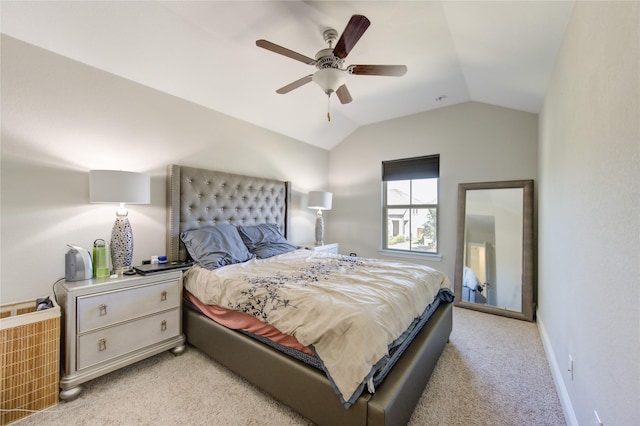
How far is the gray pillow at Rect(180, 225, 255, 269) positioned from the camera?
244 centimetres

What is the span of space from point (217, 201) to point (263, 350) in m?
1.90

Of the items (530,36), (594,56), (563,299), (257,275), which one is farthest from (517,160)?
(257,275)

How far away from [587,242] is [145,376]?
2986 millimetres

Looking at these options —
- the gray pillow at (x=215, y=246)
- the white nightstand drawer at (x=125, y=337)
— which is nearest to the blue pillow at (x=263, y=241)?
the gray pillow at (x=215, y=246)

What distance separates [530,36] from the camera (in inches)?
73.4

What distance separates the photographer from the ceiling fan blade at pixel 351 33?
5.11 feet

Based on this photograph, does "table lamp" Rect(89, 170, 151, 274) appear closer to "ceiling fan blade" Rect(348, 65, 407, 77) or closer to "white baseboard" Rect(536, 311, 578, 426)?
"ceiling fan blade" Rect(348, 65, 407, 77)

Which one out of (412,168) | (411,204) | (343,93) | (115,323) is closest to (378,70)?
(343,93)

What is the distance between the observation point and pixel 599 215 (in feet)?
3.70

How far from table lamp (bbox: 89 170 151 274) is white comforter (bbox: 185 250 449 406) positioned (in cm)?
54

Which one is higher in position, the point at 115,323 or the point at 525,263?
the point at 525,263

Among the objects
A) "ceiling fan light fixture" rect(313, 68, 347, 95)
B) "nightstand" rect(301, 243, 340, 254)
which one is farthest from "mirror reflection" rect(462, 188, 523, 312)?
"ceiling fan light fixture" rect(313, 68, 347, 95)

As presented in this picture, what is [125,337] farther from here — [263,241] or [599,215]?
[599,215]

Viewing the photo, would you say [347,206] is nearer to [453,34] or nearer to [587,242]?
[453,34]
